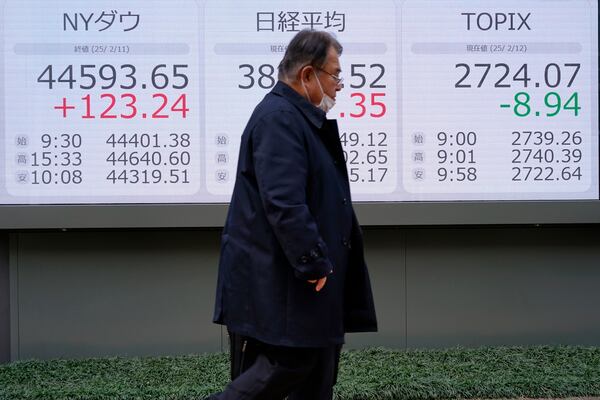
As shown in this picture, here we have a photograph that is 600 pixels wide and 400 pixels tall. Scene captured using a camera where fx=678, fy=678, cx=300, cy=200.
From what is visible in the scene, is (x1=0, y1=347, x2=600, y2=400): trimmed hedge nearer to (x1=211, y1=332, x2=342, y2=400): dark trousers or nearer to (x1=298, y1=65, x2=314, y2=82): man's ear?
(x1=211, y1=332, x2=342, y2=400): dark trousers

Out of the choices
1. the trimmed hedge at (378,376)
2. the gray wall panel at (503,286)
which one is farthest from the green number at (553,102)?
the trimmed hedge at (378,376)

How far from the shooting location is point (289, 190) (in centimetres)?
233

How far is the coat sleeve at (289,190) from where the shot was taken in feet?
7.55

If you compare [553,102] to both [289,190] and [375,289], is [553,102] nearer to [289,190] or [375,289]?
[375,289]

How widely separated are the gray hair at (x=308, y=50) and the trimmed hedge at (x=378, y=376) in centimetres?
196

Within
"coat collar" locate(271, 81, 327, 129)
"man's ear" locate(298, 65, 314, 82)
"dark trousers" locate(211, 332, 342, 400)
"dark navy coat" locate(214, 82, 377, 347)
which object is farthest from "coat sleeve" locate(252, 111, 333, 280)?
"dark trousers" locate(211, 332, 342, 400)

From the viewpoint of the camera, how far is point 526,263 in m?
4.61

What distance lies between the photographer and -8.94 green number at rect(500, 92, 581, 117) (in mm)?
4477

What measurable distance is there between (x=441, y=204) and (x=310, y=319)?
2119 mm

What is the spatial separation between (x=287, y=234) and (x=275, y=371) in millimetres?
550

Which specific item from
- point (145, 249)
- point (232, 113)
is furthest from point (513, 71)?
point (145, 249)

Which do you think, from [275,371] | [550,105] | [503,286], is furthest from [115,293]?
[550,105]

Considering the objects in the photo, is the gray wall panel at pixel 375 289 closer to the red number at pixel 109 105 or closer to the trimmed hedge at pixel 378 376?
the trimmed hedge at pixel 378 376

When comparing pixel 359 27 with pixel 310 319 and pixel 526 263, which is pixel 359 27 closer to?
pixel 526 263
